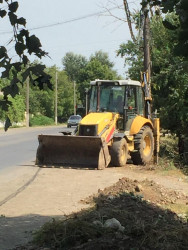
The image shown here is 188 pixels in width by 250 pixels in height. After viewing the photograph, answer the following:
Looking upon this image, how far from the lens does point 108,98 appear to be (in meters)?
15.6

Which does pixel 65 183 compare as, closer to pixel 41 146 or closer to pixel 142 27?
pixel 41 146

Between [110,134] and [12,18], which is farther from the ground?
[12,18]

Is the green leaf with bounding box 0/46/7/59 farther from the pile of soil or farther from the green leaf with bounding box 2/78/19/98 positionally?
the pile of soil

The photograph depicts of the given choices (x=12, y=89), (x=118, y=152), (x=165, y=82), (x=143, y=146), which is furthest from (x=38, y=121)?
(x=12, y=89)

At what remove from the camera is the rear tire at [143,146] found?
1556cm

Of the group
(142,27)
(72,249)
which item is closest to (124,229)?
(72,249)

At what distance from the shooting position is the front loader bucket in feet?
45.1

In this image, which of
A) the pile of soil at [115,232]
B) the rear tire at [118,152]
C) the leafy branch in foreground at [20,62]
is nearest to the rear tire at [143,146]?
the rear tire at [118,152]

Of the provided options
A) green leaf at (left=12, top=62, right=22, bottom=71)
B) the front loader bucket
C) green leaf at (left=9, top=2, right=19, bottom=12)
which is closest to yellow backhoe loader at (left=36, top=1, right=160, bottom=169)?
the front loader bucket

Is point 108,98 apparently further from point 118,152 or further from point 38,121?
point 38,121

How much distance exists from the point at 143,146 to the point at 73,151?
9.67 ft

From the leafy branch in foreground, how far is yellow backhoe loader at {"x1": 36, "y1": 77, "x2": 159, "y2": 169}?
31.7ft

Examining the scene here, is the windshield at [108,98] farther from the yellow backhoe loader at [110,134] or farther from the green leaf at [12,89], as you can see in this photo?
the green leaf at [12,89]

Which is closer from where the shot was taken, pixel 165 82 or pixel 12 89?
pixel 12 89
